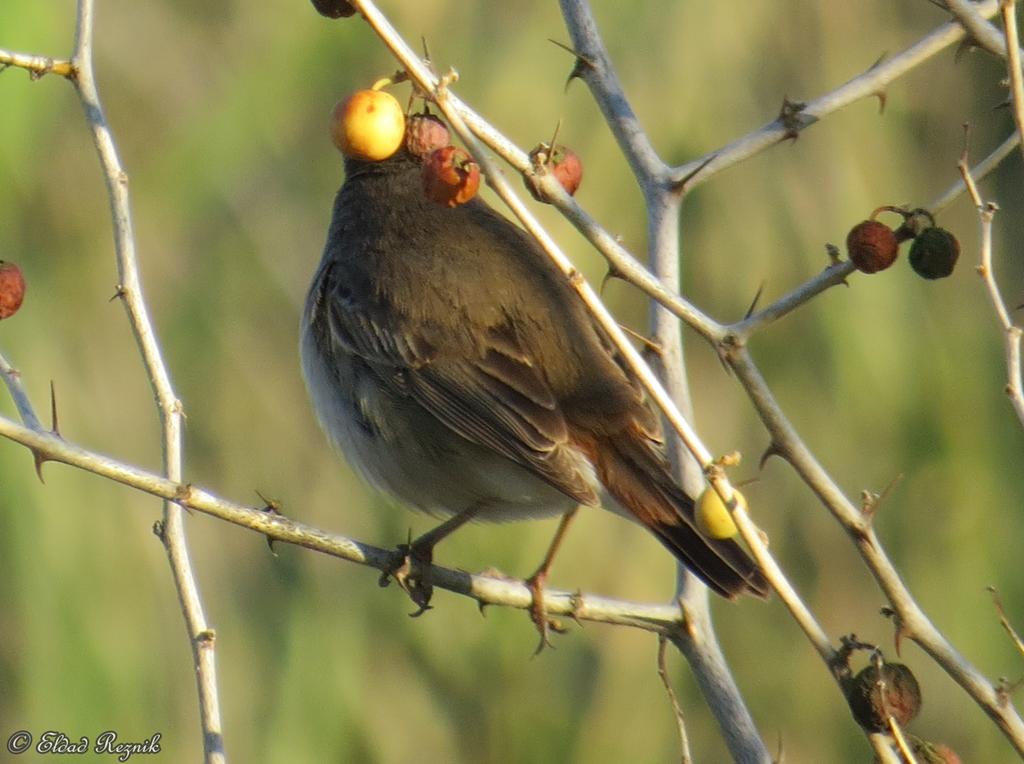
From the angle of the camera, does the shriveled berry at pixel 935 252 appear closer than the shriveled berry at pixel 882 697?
No

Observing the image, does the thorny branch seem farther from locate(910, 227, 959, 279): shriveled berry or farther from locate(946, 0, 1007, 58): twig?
locate(946, 0, 1007, 58): twig

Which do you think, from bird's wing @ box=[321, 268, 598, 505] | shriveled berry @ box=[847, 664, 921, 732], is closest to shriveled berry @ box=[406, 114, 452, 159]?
bird's wing @ box=[321, 268, 598, 505]

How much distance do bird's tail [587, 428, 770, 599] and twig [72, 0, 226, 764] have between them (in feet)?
3.15

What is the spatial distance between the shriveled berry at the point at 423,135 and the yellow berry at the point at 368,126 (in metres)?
0.27

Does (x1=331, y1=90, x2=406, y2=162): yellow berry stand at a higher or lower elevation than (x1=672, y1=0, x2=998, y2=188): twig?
lower

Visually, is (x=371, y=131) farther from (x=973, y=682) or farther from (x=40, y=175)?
(x=40, y=175)

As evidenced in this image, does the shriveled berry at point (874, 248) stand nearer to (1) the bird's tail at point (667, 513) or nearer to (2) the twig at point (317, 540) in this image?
(1) the bird's tail at point (667, 513)

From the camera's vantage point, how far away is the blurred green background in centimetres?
437

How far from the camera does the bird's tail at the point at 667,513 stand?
9.57ft

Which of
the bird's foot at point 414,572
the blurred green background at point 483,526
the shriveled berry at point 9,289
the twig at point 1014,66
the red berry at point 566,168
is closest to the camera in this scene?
the twig at point 1014,66

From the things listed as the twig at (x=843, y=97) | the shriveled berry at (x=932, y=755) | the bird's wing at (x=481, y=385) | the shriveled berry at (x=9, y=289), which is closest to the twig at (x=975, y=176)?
the twig at (x=843, y=97)

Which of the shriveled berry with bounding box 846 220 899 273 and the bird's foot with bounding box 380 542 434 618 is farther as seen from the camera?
the bird's foot with bounding box 380 542 434 618

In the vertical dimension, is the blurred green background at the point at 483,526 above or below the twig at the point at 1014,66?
above

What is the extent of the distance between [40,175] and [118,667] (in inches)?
65.5
